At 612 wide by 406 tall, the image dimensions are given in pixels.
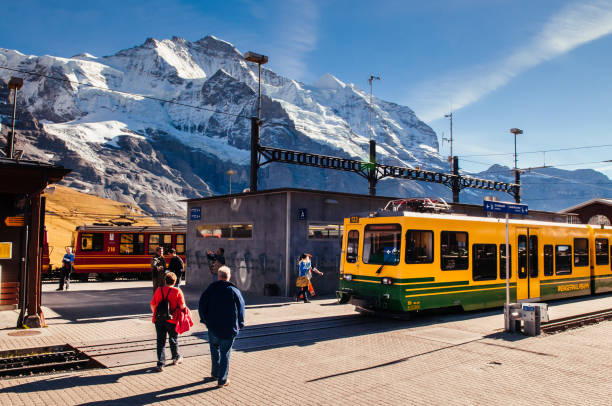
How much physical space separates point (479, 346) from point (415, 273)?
9.34ft

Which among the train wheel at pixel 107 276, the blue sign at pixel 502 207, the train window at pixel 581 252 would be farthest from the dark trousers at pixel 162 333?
the train wheel at pixel 107 276

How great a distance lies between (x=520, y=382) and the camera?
7738mm

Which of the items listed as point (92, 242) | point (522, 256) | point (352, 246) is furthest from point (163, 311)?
point (92, 242)

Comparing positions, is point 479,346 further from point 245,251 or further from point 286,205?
point 245,251

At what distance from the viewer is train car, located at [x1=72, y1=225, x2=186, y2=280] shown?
28.4 metres

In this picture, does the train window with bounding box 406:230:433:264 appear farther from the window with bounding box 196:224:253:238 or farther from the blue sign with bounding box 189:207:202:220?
the blue sign with bounding box 189:207:202:220

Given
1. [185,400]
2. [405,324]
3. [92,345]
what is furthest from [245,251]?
[185,400]

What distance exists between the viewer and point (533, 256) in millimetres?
16078

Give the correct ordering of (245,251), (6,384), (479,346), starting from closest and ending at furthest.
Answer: (6,384), (479,346), (245,251)

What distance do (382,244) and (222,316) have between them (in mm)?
6573

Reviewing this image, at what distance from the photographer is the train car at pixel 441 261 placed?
12.7 m

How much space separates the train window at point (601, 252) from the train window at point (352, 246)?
11.3m

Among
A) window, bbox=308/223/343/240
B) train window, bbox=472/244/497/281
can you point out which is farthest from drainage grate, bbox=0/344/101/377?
window, bbox=308/223/343/240

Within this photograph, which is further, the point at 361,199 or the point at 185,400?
the point at 361,199
